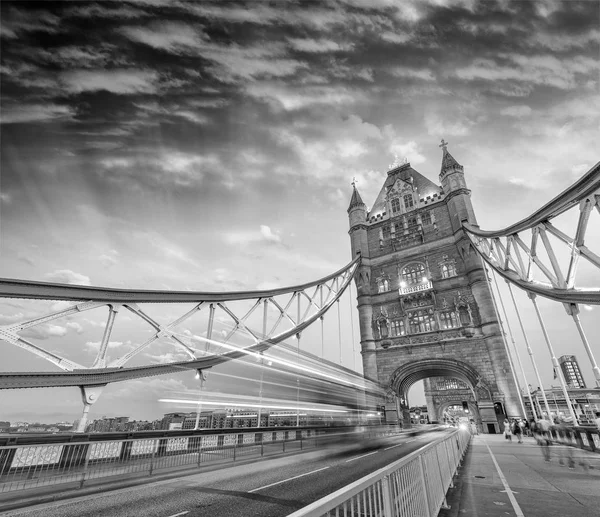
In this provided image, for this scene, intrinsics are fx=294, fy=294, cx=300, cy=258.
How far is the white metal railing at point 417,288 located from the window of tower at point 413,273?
1.06 m

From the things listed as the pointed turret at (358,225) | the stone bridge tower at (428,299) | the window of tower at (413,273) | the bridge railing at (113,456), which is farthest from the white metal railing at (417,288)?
the bridge railing at (113,456)

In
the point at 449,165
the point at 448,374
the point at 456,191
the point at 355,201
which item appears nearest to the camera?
the point at 448,374

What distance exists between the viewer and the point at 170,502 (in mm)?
6488

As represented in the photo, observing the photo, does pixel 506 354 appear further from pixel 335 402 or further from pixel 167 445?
pixel 167 445

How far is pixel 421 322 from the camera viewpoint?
113 feet

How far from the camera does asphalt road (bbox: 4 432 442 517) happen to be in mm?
5816

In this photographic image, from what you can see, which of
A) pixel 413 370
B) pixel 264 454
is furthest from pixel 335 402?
pixel 413 370

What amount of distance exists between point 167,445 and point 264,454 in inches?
240

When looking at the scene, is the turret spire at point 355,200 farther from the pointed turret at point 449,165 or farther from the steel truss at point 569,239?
the steel truss at point 569,239

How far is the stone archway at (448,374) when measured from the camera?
90.7 ft

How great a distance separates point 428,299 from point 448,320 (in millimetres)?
3143

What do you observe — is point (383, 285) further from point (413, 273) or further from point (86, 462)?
point (86, 462)

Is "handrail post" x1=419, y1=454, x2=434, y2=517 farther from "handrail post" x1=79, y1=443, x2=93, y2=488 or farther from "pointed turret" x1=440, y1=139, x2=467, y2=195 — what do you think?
"pointed turret" x1=440, y1=139, x2=467, y2=195

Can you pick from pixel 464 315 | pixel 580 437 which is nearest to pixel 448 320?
pixel 464 315
